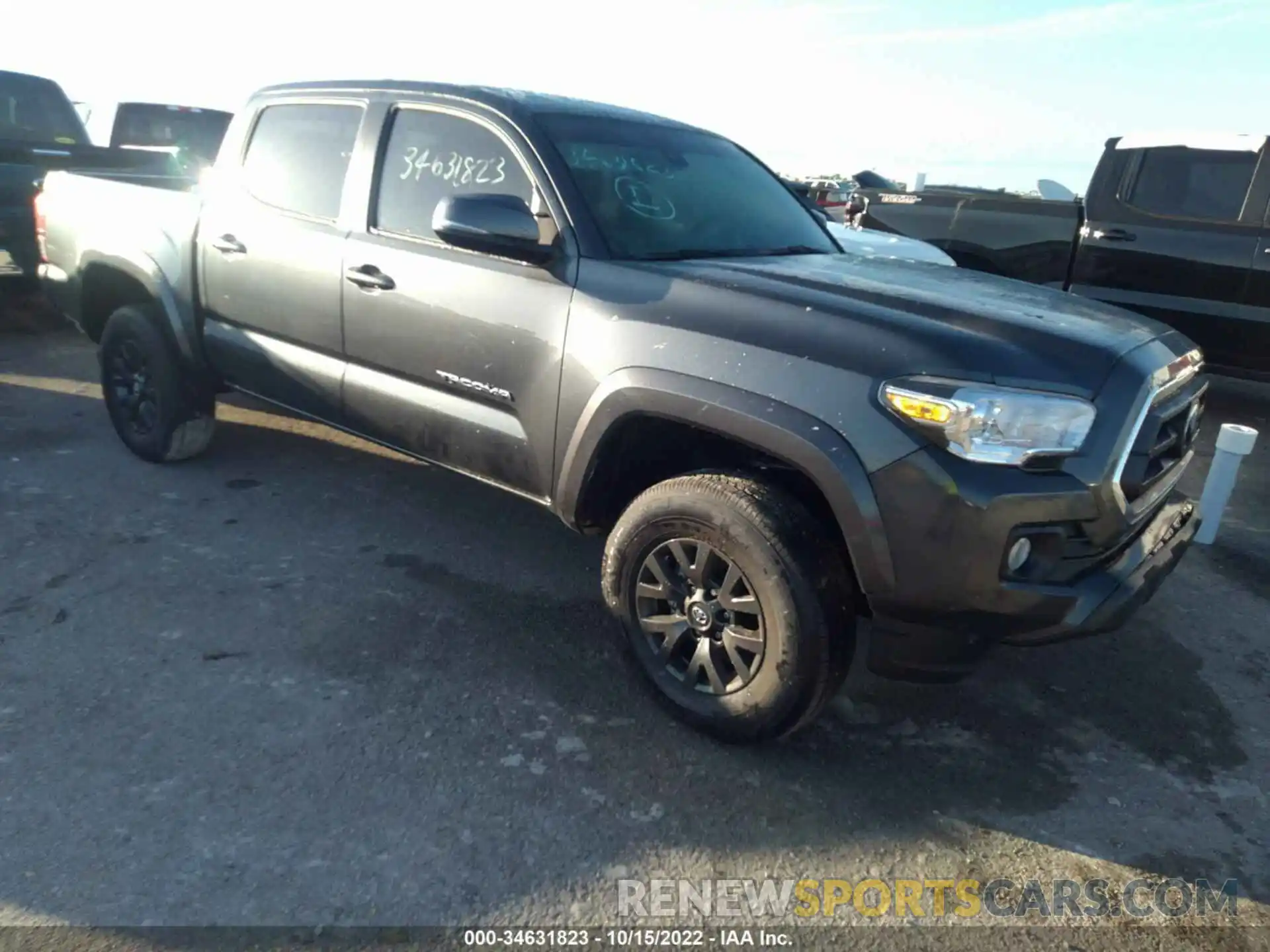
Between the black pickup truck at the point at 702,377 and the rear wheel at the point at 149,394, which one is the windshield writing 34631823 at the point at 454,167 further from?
the rear wheel at the point at 149,394

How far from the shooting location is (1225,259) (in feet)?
21.9

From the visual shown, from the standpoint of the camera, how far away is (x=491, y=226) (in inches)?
118

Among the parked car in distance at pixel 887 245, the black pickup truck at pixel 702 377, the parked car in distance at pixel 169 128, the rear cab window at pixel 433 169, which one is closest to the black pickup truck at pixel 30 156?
the parked car in distance at pixel 169 128

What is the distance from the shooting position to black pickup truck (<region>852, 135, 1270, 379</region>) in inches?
262

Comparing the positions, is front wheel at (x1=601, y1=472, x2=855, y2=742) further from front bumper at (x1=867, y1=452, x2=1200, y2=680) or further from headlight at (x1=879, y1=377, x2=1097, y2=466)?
headlight at (x1=879, y1=377, x2=1097, y2=466)

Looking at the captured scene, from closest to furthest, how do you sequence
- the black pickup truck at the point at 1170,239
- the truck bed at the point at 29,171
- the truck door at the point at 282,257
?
the truck door at the point at 282,257 → the black pickup truck at the point at 1170,239 → the truck bed at the point at 29,171

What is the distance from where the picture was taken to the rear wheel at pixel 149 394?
471 centimetres

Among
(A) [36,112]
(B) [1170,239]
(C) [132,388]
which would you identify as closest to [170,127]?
(A) [36,112]

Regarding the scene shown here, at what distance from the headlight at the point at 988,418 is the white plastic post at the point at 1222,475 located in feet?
8.83

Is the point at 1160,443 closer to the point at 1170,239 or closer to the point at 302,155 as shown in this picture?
the point at 302,155

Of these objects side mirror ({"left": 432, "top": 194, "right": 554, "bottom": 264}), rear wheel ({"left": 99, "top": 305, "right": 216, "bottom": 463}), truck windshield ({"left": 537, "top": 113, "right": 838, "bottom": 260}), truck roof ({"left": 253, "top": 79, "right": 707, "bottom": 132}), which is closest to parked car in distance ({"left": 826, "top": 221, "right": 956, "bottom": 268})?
truck windshield ({"left": 537, "top": 113, "right": 838, "bottom": 260})

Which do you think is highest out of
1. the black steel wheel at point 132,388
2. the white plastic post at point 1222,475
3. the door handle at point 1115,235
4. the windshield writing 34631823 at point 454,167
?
the windshield writing 34631823 at point 454,167

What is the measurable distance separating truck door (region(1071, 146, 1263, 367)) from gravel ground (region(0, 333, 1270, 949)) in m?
3.22

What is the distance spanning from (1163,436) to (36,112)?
367 inches
